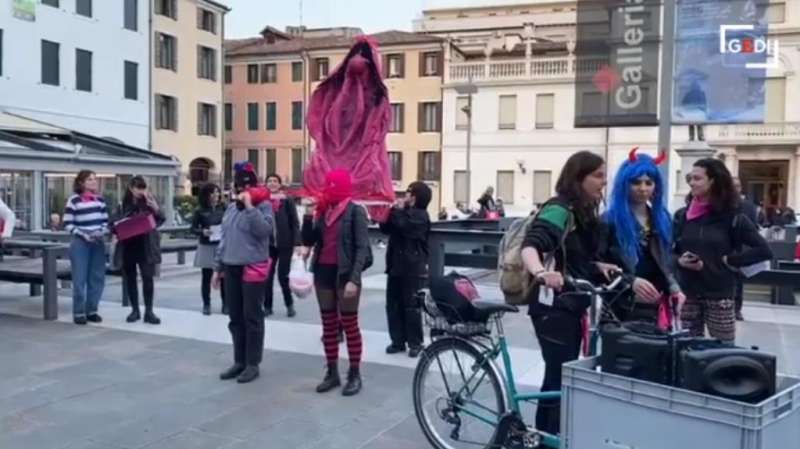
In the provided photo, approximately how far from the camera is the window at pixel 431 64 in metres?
41.0

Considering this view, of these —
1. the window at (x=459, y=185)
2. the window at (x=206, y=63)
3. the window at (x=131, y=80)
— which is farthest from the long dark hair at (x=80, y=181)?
the window at (x=459, y=185)

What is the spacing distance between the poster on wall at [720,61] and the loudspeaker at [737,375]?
7.17m

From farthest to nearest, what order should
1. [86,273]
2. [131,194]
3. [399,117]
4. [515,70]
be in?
1. [399,117]
2. [515,70]
3. [131,194]
4. [86,273]

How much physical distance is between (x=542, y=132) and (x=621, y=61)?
2856 cm

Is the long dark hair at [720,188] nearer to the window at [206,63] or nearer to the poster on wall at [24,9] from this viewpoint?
the poster on wall at [24,9]

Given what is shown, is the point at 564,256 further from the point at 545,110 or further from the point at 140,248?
the point at 545,110

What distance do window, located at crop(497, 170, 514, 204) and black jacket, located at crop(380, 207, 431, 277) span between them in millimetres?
31676

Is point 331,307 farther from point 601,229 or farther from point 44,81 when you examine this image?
point 44,81

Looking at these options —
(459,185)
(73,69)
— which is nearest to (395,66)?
(459,185)

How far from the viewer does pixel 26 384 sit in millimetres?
5863

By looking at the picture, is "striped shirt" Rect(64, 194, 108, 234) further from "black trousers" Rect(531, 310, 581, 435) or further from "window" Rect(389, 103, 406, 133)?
"window" Rect(389, 103, 406, 133)

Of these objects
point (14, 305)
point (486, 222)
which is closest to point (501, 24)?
point (486, 222)

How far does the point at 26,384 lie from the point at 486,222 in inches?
397

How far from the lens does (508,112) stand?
38.5 metres
